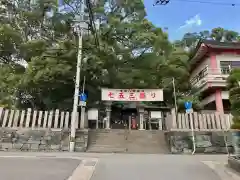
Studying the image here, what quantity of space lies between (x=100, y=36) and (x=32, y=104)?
7008mm

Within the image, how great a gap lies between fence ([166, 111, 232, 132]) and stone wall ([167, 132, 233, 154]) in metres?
0.33

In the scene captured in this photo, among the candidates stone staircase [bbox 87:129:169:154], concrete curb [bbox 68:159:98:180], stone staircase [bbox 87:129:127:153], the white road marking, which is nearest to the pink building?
stone staircase [bbox 87:129:169:154]

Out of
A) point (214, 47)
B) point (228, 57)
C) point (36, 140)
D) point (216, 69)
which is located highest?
point (214, 47)

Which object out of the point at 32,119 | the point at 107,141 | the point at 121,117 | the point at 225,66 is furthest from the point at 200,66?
the point at 32,119

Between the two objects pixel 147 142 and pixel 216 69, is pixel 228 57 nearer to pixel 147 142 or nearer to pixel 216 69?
pixel 216 69

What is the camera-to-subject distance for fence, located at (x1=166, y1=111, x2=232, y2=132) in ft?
41.9

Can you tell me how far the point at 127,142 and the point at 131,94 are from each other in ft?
11.9

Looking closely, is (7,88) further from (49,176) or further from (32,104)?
(49,176)

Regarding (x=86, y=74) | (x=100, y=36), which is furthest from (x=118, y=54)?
(x=86, y=74)

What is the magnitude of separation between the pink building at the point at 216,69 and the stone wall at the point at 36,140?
481 inches

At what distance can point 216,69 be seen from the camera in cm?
2016

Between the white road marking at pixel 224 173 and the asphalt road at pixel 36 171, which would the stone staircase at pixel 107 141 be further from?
the white road marking at pixel 224 173

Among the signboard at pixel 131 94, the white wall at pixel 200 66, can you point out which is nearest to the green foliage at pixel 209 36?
the white wall at pixel 200 66

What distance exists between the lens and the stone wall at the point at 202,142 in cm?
1212
